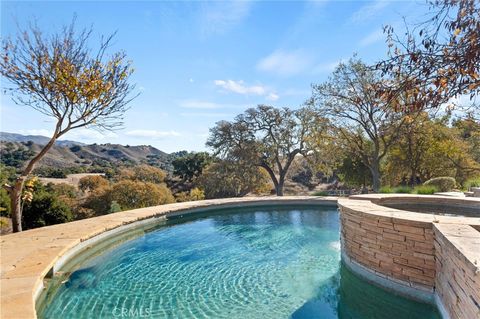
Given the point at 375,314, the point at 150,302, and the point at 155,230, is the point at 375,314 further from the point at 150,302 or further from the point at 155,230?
the point at 155,230

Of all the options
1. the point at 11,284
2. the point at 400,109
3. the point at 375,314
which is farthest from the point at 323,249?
the point at 11,284

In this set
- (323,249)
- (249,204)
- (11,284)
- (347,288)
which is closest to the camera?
(11,284)

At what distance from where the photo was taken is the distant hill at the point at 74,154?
152 feet

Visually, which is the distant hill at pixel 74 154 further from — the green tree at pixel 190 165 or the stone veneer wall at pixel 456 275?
the stone veneer wall at pixel 456 275

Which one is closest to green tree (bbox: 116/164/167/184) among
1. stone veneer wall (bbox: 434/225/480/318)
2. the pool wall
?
the pool wall

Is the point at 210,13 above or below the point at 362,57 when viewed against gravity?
below

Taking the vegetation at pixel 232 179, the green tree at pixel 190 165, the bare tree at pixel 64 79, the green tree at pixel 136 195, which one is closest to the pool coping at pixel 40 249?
the bare tree at pixel 64 79

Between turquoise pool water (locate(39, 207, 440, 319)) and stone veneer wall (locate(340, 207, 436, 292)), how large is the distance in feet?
0.99

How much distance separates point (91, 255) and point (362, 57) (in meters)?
13.6

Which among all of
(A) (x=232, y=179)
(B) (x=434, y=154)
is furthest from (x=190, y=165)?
(B) (x=434, y=154)

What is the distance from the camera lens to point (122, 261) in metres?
6.02

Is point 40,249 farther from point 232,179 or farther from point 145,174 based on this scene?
point 145,174

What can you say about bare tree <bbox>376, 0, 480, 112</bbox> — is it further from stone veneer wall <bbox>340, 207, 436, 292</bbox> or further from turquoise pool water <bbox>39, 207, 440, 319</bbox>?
turquoise pool water <bbox>39, 207, 440, 319</bbox>

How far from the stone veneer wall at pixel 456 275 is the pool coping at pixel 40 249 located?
3.92 m
